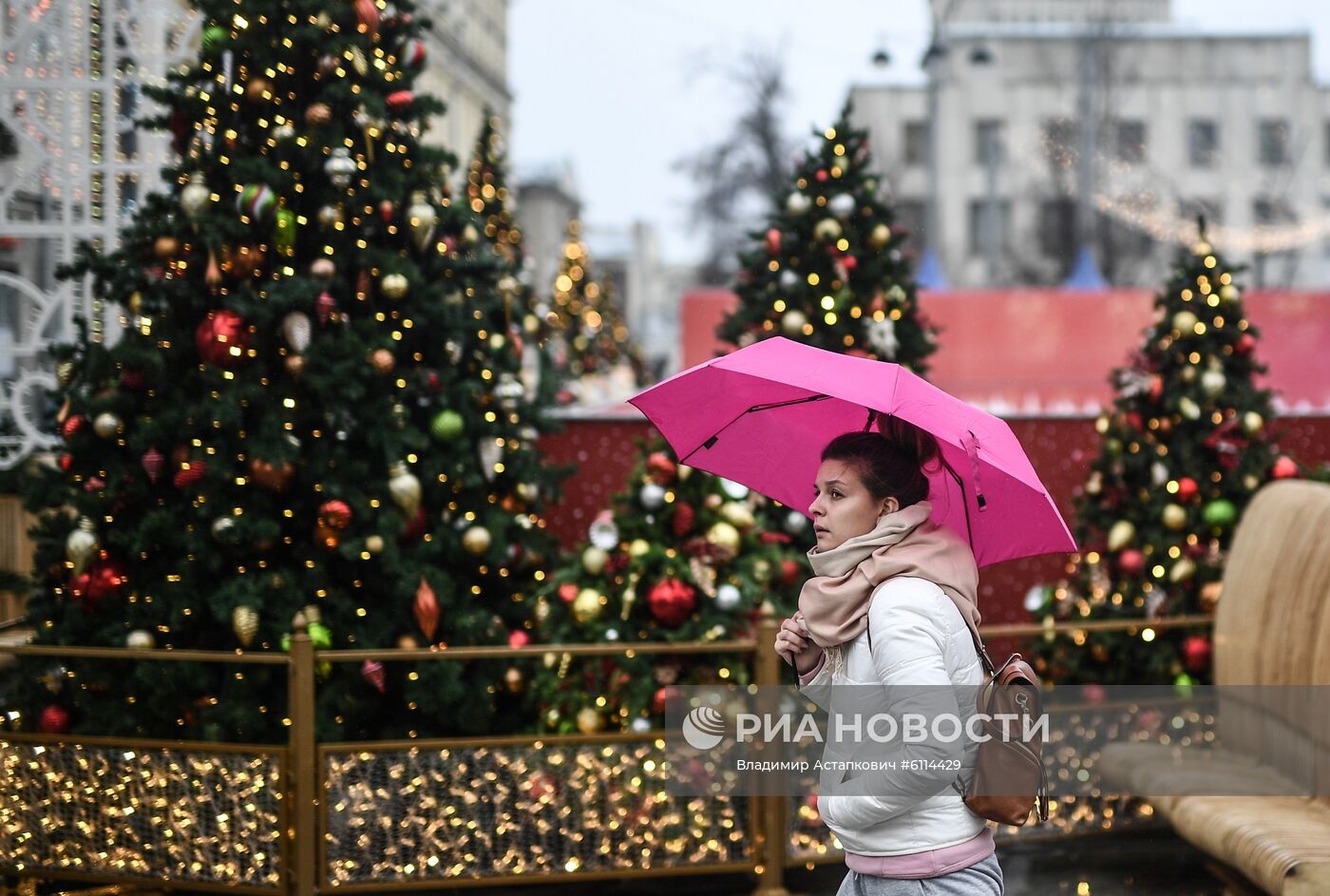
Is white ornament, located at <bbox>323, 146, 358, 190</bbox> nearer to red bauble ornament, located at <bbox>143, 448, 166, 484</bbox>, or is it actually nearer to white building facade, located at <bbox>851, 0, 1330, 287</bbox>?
red bauble ornament, located at <bbox>143, 448, 166, 484</bbox>

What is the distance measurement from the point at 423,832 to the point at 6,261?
7112 millimetres

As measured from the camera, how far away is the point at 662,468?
19.5ft

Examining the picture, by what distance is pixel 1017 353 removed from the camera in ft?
47.1

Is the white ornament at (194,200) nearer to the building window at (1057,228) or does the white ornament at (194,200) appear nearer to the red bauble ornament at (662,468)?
the red bauble ornament at (662,468)

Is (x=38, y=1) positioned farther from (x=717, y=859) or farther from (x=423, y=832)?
(x=717, y=859)

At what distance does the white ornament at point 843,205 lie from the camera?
757 cm

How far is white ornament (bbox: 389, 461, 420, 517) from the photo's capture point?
19.5 feet

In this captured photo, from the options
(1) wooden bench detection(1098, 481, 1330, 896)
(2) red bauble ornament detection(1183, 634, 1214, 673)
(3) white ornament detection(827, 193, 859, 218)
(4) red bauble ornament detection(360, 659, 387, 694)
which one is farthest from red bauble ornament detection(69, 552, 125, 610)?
(2) red bauble ornament detection(1183, 634, 1214, 673)

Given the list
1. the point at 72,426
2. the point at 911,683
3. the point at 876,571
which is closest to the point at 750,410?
the point at 876,571

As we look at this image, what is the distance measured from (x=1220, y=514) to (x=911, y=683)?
16.3 ft

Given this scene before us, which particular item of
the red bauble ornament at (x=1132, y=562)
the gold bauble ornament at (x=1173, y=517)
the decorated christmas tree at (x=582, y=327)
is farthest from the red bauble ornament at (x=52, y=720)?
the decorated christmas tree at (x=582, y=327)

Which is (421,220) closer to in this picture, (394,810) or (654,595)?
(654,595)

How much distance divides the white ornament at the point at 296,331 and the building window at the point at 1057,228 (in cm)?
2961

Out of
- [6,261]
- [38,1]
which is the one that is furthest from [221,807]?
[6,261]
